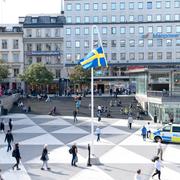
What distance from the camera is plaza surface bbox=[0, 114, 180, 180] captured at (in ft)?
61.8

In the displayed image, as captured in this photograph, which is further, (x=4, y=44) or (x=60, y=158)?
(x=4, y=44)

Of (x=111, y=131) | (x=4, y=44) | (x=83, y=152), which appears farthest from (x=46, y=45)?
(x=83, y=152)

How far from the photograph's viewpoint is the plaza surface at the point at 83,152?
61.8 ft

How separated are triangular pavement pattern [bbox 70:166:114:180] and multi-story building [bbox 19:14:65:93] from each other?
179 ft

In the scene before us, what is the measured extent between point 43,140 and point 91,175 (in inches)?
403

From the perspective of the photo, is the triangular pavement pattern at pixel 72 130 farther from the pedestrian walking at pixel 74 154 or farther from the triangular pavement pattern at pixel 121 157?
the pedestrian walking at pixel 74 154

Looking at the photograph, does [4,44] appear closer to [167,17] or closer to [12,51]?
[12,51]

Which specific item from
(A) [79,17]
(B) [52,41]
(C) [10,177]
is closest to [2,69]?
(B) [52,41]

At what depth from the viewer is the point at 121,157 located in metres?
22.7

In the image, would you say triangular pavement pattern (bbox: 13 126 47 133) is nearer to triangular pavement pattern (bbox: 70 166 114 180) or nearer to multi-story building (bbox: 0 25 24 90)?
triangular pavement pattern (bbox: 70 166 114 180)

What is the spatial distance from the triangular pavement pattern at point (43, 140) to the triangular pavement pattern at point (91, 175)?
7765 mm

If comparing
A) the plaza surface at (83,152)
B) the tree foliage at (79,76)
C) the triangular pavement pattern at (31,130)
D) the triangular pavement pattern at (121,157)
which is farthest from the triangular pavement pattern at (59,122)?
the tree foliage at (79,76)

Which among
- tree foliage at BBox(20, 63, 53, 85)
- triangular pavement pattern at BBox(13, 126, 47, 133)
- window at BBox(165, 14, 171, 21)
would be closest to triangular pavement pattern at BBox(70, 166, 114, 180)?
triangular pavement pattern at BBox(13, 126, 47, 133)

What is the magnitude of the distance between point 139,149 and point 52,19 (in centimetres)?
5438
